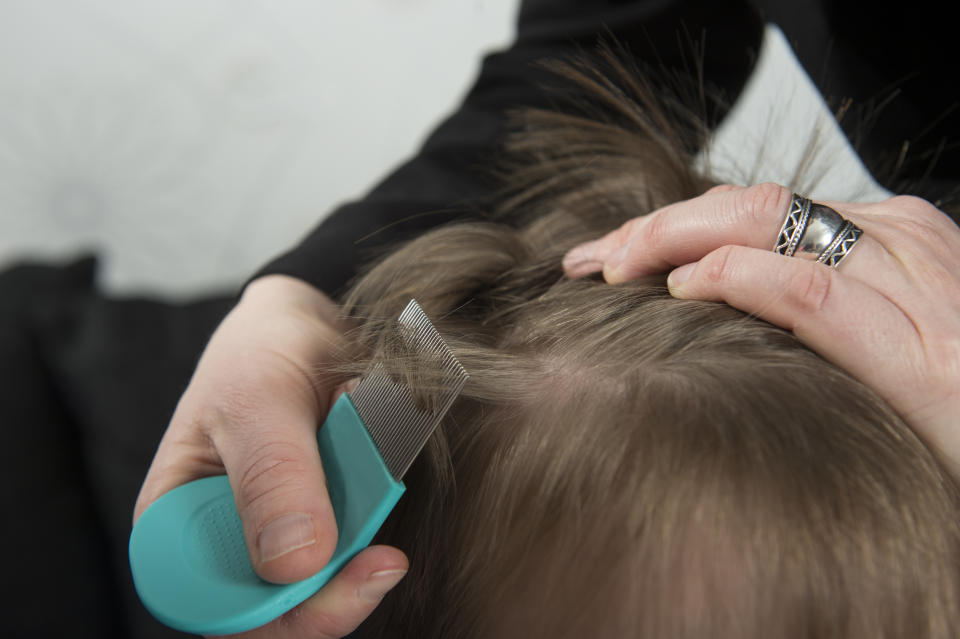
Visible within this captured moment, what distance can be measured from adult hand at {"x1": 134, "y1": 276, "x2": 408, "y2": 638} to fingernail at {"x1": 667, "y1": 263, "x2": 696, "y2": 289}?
0.29 m

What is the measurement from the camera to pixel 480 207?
2.95ft

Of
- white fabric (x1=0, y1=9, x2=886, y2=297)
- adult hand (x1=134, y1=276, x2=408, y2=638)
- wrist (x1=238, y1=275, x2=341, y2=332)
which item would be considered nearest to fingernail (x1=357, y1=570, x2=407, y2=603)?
adult hand (x1=134, y1=276, x2=408, y2=638)

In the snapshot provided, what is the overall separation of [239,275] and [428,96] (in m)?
0.55

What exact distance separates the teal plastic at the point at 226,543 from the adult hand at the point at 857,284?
0.27 metres

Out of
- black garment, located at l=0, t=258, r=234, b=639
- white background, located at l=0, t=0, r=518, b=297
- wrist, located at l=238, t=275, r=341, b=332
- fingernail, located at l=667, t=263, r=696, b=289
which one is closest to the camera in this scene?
fingernail, located at l=667, t=263, r=696, b=289

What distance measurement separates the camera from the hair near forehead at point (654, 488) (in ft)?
1.40

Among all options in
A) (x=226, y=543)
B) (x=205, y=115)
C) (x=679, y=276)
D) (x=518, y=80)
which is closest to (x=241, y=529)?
(x=226, y=543)

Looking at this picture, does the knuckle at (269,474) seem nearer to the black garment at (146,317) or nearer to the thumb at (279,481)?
the thumb at (279,481)

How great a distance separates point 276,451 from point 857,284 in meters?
0.43

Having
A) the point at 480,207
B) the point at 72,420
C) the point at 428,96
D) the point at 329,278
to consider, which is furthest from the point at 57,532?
the point at 428,96

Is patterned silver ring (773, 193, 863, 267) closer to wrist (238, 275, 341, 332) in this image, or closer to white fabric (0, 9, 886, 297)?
wrist (238, 275, 341, 332)

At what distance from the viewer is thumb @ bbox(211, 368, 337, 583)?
0.44 metres

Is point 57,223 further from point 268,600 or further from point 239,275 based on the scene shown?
point 268,600

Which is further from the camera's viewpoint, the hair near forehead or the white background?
Answer: the white background
